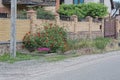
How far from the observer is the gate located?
38469mm

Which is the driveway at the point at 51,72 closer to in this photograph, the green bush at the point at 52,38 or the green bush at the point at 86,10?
the green bush at the point at 52,38

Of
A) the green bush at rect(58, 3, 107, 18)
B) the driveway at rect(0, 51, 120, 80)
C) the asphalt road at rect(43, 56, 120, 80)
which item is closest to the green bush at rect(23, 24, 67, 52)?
the driveway at rect(0, 51, 120, 80)

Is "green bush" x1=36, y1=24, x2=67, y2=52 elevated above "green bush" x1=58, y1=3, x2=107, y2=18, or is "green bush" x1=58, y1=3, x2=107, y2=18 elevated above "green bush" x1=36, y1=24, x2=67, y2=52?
"green bush" x1=58, y1=3, x2=107, y2=18

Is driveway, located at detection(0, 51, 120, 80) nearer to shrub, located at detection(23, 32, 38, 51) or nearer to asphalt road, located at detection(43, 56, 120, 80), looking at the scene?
asphalt road, located at detection(43, 56, 120, 80)

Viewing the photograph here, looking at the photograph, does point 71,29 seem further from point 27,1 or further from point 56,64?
point 56,64

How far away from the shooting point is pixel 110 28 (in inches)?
1558

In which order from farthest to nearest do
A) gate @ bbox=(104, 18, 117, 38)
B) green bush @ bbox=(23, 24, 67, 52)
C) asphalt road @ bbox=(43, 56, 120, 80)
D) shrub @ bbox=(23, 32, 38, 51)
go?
gate @ bbox=(104, 18, 117, 38), green bush @ bbox=(23, 24, 67, 52), shrub @ bbox=(23, 32, 38, 51), asphalt road @ bbox=(43, 56, 120, 80)

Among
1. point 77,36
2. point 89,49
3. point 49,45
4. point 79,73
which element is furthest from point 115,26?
point 79,73

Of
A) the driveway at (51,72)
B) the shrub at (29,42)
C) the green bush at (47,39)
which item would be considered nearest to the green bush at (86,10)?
the green bush at (47,39)

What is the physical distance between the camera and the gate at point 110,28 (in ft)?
126

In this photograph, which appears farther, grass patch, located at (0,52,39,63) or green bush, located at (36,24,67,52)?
green bush, located at (36,24,67,52)

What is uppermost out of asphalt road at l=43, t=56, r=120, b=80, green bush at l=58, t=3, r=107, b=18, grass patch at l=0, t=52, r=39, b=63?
green bush at l=58, t=3, r=107, b=18

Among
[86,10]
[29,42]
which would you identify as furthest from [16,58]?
[86,10]

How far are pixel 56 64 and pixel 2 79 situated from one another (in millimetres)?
5318
